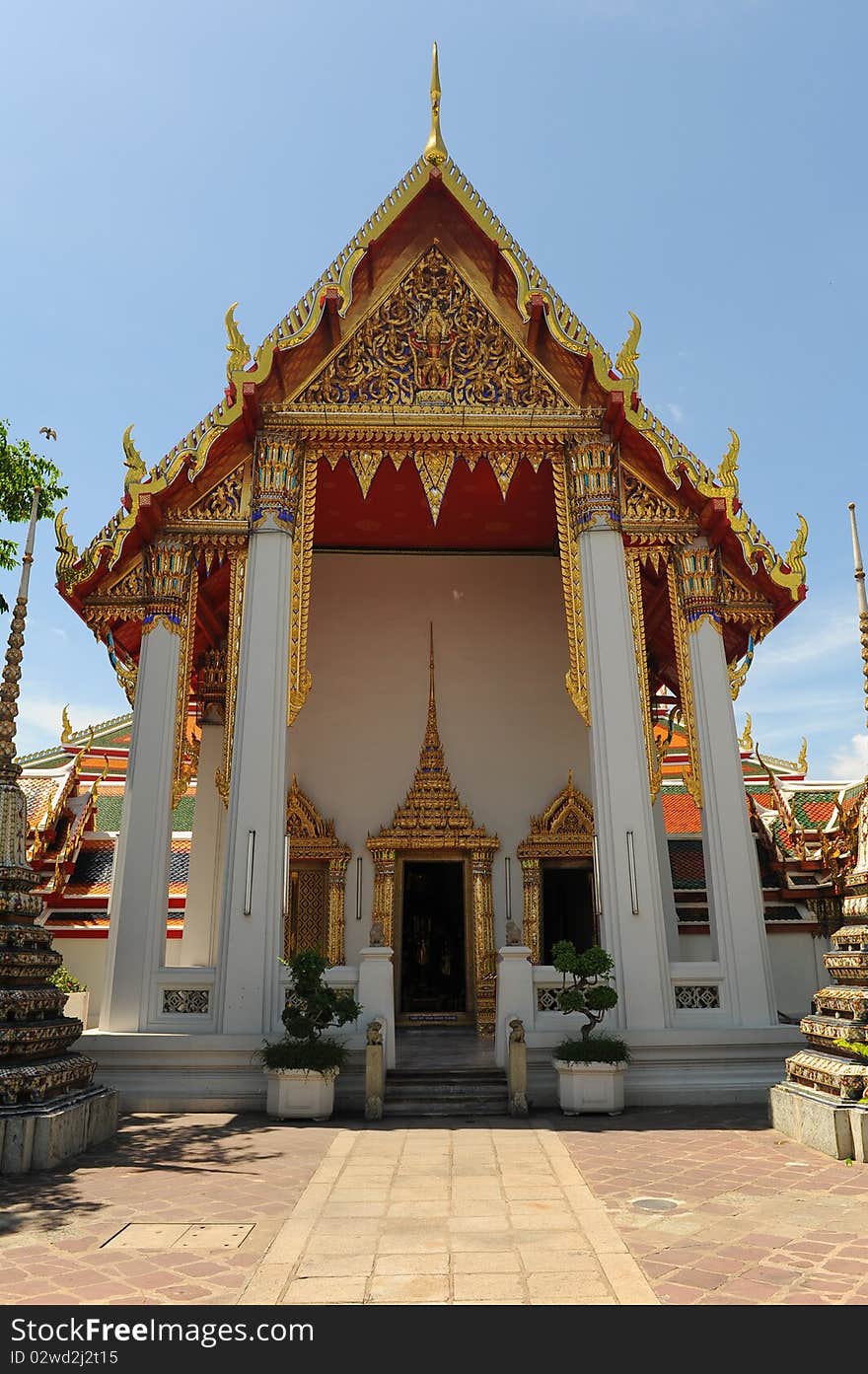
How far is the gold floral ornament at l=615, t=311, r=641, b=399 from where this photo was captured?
8.52 m

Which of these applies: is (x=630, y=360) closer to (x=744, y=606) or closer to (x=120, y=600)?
(x=744, y=606)

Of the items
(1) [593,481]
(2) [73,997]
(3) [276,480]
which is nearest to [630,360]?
(1) [593,481]

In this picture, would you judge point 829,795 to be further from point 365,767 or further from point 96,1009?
point 96,1009

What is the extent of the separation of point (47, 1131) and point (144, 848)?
3.02 metres

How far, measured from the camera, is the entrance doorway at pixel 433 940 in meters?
10.4

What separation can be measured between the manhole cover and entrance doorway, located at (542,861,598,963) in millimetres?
6563

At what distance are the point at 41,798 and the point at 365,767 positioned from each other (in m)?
4.41

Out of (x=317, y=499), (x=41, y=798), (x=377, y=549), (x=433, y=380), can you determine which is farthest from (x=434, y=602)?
(x=41, y=798)

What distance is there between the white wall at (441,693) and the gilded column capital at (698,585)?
8.96ft

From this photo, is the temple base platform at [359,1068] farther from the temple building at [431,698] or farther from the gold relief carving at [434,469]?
the gold relief carving at [434,469]

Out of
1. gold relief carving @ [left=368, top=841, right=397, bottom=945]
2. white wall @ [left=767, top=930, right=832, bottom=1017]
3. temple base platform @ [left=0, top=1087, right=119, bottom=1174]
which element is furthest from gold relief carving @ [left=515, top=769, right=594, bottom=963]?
temple base platform @ [left=0, top=1087, right=119, bottom=1174]

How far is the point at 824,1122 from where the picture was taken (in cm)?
518

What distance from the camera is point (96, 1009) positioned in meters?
10.3

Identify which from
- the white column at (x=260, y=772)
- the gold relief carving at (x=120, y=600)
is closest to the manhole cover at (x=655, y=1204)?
the white column at (x=260, y=772)
